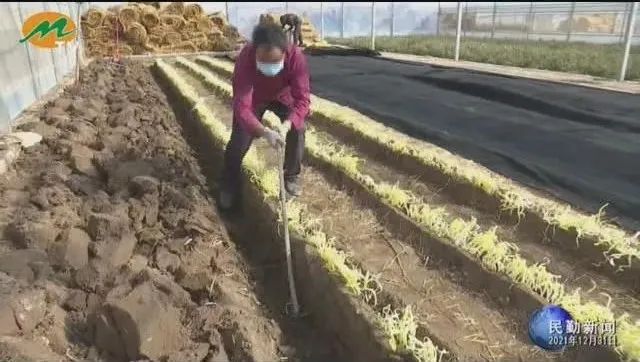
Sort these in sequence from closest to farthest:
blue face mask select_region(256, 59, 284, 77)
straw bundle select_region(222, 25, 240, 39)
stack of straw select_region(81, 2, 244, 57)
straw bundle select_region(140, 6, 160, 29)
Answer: blue face mask select_region(256, 59, 284, 77), stack of straw select_region(81, 2, 244, 57), straw bundle select_region(140, 6, 160, 29), straw bundle select_region(222, 25, 240, 39)

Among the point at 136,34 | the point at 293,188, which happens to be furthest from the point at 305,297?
the point at 136,34

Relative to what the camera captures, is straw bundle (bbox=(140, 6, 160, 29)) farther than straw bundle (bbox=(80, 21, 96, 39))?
Yes

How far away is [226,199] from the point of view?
4.12 metres

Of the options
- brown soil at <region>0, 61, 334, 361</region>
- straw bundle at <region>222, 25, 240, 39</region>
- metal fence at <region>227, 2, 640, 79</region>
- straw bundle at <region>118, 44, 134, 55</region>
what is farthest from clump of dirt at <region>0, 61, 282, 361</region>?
straw bundle at <region>222, 25, 240, 39</region>

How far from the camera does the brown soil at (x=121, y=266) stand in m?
2.31

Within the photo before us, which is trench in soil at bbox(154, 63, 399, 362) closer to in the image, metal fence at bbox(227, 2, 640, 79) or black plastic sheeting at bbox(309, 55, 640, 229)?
black plastic sheeting at bbox(309, 55, 640, 229)

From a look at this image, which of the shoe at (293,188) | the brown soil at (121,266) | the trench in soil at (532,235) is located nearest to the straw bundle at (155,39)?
the brown soil at (121,266)

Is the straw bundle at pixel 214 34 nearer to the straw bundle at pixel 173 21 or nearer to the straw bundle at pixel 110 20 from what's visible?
the straw bundle at pixel 173 21

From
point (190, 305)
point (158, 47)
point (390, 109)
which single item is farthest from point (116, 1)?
point (190, 305)

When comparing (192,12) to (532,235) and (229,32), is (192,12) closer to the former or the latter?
(229,32)

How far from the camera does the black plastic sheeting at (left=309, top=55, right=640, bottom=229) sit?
12.5 ft

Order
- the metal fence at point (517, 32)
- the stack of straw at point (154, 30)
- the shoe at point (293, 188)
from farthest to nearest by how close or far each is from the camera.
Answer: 1. the stack of straw at point (154, 30)
2. the metal fence at point (517, 32)
3. the shoe at point (293, 188)

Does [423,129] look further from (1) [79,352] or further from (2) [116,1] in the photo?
(2) [116,1]

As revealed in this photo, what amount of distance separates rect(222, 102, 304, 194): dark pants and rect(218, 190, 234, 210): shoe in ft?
0.11
